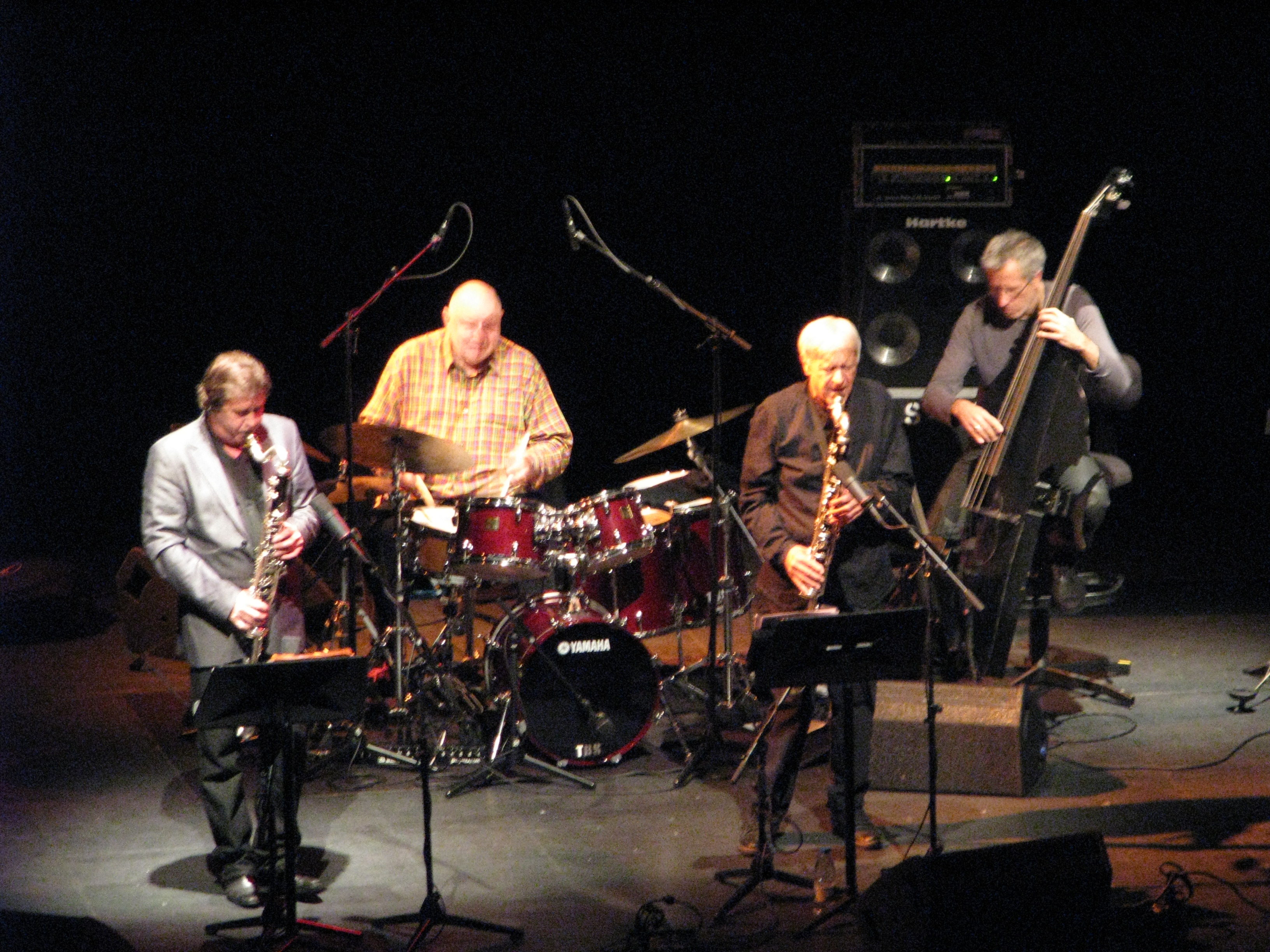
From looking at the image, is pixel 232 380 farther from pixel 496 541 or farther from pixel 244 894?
pixel 244 894

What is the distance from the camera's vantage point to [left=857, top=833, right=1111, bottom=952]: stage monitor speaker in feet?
11.1

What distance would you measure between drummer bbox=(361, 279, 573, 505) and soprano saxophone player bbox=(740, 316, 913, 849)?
5.18 ft

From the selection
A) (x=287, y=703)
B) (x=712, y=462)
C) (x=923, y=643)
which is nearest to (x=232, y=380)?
(x=287, y=703)

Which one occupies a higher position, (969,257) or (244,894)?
(969,257)

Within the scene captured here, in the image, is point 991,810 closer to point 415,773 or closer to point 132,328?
point 415,773

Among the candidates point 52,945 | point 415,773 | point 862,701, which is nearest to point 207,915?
point 52,945

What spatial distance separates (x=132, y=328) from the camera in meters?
10.1

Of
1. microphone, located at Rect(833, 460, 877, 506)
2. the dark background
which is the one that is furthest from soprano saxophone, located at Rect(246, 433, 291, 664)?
the dark background

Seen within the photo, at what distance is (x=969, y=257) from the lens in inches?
300

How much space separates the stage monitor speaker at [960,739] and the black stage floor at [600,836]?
0.10 meters

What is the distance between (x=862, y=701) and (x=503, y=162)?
5.67 m

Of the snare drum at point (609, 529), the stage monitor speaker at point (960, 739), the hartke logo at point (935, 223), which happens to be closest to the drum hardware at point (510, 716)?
the snare drum at point (609, 529)

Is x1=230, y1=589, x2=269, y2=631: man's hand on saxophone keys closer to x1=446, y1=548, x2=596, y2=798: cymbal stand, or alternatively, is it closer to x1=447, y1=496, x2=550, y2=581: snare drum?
x1=447, y1=496, x2=550, y2=581: snare drum

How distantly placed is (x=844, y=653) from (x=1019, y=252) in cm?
263
